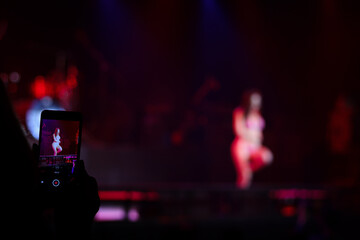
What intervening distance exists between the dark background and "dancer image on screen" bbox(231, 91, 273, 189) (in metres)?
0.15

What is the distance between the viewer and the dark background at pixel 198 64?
280 inches

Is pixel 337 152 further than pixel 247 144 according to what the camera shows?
Yes

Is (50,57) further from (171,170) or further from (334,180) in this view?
(334,180)

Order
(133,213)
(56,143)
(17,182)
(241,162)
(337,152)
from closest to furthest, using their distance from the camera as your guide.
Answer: (17,182) < (56,143) < (133,213) < (241,162) < (337,152)

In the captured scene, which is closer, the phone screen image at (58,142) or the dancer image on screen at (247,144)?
the phone screen image at (58,142)

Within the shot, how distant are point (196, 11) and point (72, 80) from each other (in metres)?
2.73

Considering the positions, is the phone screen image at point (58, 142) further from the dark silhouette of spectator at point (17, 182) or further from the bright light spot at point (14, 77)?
the bright light spot at point (14, 77)

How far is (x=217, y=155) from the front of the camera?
23.2 feet

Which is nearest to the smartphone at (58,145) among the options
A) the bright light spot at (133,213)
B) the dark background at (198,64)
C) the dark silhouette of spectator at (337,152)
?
the bright light spot at (133,213)

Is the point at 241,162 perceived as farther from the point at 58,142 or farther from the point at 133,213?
the point at 58,142

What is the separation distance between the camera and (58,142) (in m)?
1.01

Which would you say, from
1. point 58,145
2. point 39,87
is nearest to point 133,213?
point 39,87

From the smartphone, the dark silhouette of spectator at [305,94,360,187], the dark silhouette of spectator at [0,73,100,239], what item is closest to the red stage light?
the dark silhouette of spectator at [305,94,360,187]

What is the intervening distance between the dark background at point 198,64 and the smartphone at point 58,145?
5.55 m
